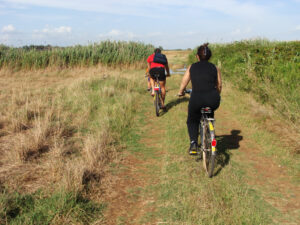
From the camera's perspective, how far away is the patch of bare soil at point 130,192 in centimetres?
340

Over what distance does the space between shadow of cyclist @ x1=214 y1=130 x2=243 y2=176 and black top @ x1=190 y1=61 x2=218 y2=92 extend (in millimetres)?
1550

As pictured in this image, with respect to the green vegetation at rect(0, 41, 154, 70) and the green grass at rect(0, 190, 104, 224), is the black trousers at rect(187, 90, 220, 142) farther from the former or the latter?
the green vegetation at rect(0, 41, 154, 70)

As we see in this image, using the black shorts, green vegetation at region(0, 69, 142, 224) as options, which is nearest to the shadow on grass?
green vegetation at region(0, 69, 142, 224)

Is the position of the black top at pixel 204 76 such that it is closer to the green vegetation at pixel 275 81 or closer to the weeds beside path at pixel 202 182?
the weeds beside path at pixel 202 182

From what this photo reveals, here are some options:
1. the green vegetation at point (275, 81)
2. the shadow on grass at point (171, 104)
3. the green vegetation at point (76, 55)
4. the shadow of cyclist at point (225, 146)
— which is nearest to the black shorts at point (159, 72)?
the shadow on grass at point (171, 104)

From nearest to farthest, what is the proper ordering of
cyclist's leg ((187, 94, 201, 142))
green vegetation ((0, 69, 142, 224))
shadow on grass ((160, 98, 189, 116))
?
1. green vegetation ((0, 69, 142, 224))
2. cyclist's leg ((187, 94, 201, 142))
3. shadow on grass ((160, 98, 189, 116))

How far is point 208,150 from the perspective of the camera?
14.2 ft

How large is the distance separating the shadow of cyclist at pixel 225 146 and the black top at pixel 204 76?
1.55 meters

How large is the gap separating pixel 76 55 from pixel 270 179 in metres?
18.7

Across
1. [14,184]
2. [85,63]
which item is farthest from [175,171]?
[85,63]

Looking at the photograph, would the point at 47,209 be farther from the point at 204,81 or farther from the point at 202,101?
the point at 204,81

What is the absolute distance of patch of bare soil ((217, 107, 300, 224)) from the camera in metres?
3.73

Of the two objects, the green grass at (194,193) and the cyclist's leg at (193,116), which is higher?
the cyclist's leg at (193,116)

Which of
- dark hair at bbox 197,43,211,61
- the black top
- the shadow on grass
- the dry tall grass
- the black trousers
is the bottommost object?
the dry tall grass
